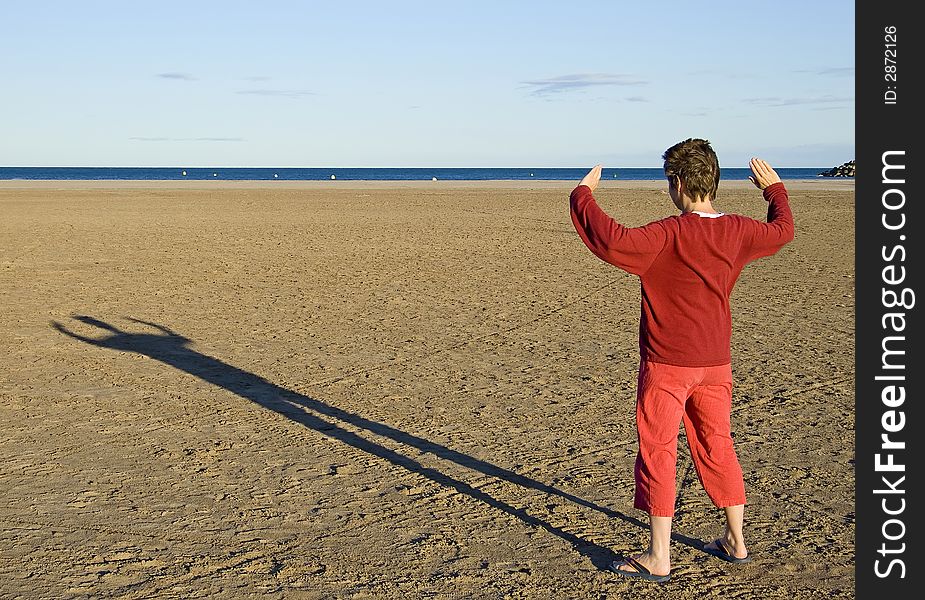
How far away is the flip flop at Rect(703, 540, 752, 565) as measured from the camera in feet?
14.7

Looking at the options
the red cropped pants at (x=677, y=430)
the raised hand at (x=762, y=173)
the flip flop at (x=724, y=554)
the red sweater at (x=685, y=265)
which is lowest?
the flip flop at (x=724, y=554)

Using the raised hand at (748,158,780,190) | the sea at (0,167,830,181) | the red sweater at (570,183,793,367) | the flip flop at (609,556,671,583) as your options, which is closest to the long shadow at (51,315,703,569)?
the flip flop at (609,556,671,583)

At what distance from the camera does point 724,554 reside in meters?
4.55

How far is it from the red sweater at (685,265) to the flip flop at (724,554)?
92 centimetres

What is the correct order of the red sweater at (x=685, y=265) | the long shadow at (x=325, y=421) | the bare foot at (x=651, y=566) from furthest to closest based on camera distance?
the long shadow at (x=325, y=421) < the bare foot at (x=651, y=566) < the red sweater at (x=685, y=265)

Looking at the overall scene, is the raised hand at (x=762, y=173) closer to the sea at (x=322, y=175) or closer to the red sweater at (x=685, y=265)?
the red sweater at (x=685, y=265)

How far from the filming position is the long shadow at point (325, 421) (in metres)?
5.04

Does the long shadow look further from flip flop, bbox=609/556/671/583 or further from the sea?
the sea

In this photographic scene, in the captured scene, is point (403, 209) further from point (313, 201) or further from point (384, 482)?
point (384, 482)

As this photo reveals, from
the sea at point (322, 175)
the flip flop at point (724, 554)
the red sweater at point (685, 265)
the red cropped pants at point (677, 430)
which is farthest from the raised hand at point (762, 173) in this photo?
the sea at point (322, 175)

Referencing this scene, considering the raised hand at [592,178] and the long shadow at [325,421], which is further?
the long shadow at [325,421]

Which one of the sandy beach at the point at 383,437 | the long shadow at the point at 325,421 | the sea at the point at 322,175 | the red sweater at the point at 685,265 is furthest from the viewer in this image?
the sea at the point at 322,175

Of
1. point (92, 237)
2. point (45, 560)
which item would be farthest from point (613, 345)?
point (92, 237)

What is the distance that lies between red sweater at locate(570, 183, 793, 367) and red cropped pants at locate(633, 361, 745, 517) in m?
0.07
